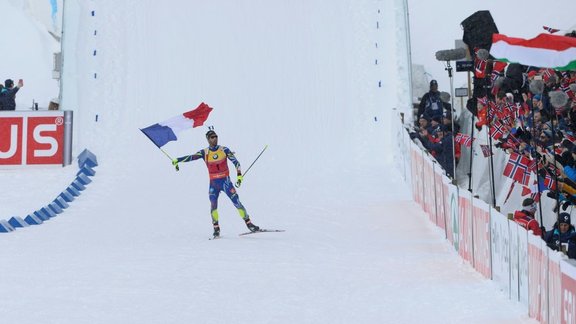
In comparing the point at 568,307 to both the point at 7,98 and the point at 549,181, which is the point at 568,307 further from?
the point at 7,98

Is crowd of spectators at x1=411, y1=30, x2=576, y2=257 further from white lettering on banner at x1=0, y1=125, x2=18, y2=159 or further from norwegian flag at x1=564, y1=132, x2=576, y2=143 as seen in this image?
white lettering on banner at x1=0, y1=125, x2=18, y2=159

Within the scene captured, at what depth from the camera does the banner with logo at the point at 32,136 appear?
17.4 meters

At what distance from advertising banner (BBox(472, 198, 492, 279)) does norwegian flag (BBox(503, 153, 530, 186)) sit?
2.72ft

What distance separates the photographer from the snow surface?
28.6 feet

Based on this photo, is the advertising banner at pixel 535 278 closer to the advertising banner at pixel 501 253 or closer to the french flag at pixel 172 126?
the advertising banner at pixel 501 253

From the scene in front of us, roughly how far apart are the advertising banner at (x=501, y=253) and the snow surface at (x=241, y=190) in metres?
Result: 0.13

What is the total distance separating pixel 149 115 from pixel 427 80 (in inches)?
227

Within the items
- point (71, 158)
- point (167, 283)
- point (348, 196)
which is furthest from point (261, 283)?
point (71, 158)

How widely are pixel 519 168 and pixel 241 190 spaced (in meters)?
6.77

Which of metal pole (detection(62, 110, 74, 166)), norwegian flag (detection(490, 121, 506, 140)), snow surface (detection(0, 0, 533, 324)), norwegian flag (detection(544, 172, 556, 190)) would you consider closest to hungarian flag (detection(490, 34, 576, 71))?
norwegian flag (detection(544, 172, 556, 190))

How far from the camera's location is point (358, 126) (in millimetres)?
19422

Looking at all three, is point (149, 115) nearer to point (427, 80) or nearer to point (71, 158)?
point (71, 158)

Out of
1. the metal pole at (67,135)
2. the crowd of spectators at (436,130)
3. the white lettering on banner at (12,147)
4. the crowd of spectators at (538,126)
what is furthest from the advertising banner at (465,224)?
the white lettering on banner at (12,147)

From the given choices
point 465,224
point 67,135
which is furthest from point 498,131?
point 67,135
